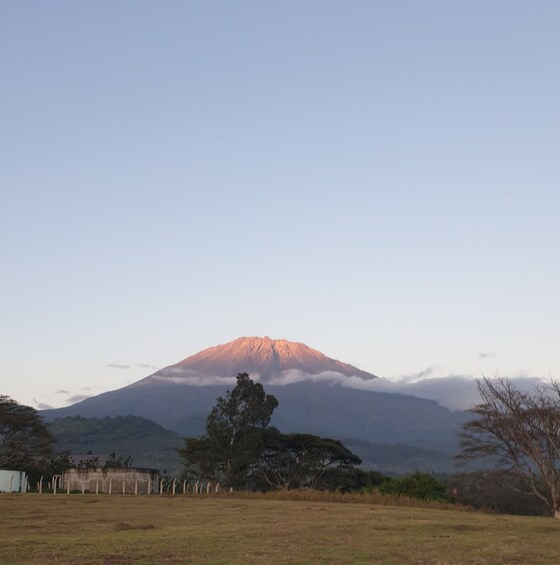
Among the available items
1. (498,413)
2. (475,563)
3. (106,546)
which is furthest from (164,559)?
(498,413)

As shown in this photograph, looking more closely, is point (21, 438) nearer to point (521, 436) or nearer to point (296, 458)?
point (296, 458)

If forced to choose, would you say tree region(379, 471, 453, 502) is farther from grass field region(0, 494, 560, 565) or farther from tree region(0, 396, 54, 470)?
tree region(0, 396, 54, 470)

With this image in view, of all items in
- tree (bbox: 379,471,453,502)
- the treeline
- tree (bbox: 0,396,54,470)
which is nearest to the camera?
tree (bbox: 379,471,453,502)

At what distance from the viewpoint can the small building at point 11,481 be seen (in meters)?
74.9

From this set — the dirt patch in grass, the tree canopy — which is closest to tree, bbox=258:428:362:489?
the tree canopy

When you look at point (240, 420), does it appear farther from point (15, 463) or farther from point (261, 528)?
point (261, 528)

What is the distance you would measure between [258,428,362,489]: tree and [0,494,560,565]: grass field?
4151cm

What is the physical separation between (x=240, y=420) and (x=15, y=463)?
27995 mm

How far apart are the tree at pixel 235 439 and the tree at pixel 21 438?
63.0 feet

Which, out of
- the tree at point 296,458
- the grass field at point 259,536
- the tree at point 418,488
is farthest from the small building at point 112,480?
the grass field at point 259,536

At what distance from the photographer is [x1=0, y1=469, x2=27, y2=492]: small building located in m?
74.9

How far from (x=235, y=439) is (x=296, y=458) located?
22.6 ft

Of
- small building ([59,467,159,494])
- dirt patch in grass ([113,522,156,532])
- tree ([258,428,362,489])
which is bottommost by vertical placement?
small building ([59,467,159,494])

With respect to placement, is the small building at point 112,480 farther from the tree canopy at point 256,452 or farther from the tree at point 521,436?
the tree at point 521,436
